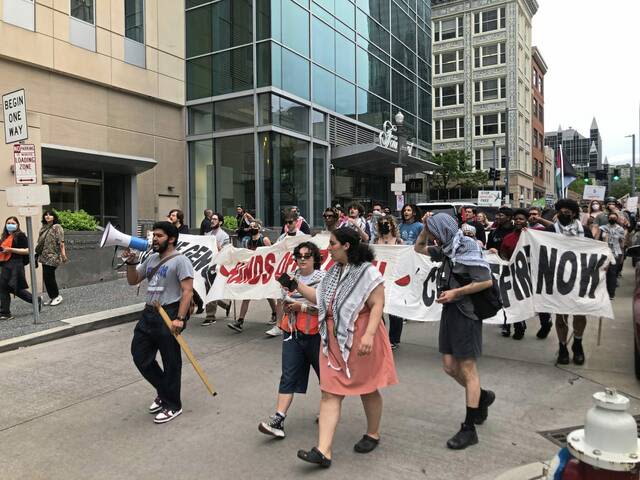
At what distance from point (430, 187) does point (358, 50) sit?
84.5ft

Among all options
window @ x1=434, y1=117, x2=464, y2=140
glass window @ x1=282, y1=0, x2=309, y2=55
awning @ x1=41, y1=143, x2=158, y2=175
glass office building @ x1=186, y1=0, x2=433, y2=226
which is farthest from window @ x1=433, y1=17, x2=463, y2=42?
awning @ x1=41, y1=143, x2=158, y2=175

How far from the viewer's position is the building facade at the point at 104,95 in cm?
1572

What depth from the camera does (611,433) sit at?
200 centimetres

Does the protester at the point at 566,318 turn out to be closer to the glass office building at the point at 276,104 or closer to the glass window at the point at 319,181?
the glass office building at the point at 276,104

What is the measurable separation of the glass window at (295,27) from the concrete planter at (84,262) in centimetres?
1181

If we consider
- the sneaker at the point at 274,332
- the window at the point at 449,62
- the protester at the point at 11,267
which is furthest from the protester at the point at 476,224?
the window at the point at 449,62

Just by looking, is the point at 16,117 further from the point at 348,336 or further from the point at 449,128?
the point at 449,128

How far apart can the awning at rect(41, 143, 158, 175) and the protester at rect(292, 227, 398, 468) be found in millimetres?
14400

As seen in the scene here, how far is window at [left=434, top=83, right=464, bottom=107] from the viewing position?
5344cm

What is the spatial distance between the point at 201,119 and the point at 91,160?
5948mm

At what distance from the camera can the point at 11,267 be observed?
334 inches

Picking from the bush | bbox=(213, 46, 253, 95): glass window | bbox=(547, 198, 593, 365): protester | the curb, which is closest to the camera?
bbox=(547, 198, 593, 365): protester

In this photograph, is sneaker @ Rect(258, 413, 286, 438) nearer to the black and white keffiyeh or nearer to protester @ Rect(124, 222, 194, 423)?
the black and white keffiyeh

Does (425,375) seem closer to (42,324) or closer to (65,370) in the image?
(65,370)
